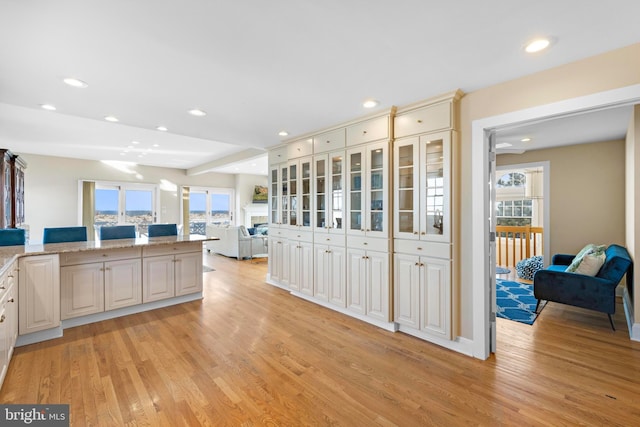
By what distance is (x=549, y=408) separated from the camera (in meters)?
1.96

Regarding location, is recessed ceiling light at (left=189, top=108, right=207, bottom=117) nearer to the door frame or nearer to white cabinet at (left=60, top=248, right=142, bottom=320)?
white cabinet at (left=60, top=248, right=142, bottom=320)

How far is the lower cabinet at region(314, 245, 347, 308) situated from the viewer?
375cm

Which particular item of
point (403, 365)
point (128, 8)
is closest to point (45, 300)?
point (128, 8)

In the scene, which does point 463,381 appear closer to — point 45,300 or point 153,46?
point 153,46

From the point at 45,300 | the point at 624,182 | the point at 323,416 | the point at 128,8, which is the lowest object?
the point at 323,416

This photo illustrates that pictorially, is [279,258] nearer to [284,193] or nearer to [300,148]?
[284,193]

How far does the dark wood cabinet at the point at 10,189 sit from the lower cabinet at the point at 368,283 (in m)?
5.22

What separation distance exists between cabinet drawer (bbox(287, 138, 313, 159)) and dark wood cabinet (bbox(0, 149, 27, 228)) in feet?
14.1

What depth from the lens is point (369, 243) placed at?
342 centimetres

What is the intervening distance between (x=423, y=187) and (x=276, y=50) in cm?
187

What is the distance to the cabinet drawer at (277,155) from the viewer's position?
482 cm

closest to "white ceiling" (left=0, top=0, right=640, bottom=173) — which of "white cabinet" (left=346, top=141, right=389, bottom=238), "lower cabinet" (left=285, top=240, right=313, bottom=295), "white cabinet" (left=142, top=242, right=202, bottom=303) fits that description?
"white cabinet" (left=346, top=141, right=389, bottom=238)

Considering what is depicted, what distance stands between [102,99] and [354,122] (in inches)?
106

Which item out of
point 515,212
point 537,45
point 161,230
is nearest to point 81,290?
point 161,230
